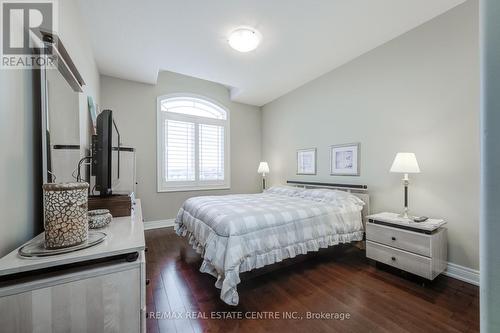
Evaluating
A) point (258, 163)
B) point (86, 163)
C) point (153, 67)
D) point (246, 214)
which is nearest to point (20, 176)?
point (86, 163)

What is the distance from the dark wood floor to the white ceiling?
2870 millimetres

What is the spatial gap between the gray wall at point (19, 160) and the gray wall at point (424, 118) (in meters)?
3.47

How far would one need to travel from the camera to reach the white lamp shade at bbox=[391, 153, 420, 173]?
2.37 m

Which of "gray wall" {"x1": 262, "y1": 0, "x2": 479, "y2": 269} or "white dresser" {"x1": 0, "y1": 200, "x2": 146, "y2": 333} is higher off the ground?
"gray wall" {"x1": 262, "y1": 0, "x2": 479, "y2": 269}

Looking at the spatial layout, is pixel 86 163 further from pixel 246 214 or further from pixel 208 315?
pixel 208 315

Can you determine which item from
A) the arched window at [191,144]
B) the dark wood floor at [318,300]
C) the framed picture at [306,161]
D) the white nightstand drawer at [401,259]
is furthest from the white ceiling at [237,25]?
the dark wood floor at [318,300]

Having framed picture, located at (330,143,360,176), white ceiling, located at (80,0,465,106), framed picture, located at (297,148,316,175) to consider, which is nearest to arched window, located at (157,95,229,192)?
white ceiling, located at (80,0,465,106)

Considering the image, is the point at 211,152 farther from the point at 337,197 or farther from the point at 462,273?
the point at 462,273

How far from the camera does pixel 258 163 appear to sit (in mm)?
5684

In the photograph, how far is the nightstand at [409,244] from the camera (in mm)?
2119

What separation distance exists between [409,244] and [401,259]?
19 cm

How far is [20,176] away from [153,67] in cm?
309

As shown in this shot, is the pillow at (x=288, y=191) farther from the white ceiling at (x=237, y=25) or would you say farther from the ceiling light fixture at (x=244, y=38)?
the ceiling light fixture at (x=244, y=38)

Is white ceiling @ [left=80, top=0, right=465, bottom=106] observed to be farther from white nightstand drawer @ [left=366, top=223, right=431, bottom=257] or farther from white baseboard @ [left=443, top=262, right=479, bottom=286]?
white baseboard @ [left=443, top=262, right=479, bottom=286]
